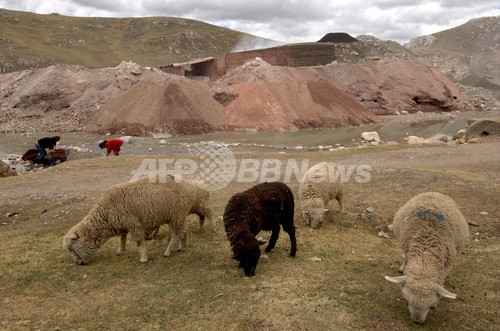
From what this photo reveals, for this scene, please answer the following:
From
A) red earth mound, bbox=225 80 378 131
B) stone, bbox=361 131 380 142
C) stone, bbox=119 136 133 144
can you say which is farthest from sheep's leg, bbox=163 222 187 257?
red earth mound, bbox=225 80 378 131

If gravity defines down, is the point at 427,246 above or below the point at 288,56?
below

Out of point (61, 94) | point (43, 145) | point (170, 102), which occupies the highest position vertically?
point (61, 94)

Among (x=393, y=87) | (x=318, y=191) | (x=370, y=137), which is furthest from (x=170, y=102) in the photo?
(x=393, y=87)

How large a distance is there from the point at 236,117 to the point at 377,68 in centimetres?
2972

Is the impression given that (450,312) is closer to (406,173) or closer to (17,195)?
(406,173)

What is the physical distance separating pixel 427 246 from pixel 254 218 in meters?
2.93

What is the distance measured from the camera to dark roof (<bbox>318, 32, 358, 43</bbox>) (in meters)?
76.7

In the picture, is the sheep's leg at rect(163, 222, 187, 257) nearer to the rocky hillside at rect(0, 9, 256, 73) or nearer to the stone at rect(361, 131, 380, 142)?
the stone at rect(361, 131, 380, 142)

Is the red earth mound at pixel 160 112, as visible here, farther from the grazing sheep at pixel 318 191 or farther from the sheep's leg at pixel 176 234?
the sheep's leg at pixel 176 234

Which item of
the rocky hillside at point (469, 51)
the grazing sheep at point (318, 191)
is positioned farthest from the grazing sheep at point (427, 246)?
the rocky hillside at point (469, 51)

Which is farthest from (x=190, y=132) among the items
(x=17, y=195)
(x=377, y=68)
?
(x=377, y=68)

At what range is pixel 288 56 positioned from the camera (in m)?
57.1

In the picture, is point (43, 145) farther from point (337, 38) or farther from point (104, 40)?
point (104, 40)

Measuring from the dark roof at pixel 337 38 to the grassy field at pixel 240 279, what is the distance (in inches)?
2793
